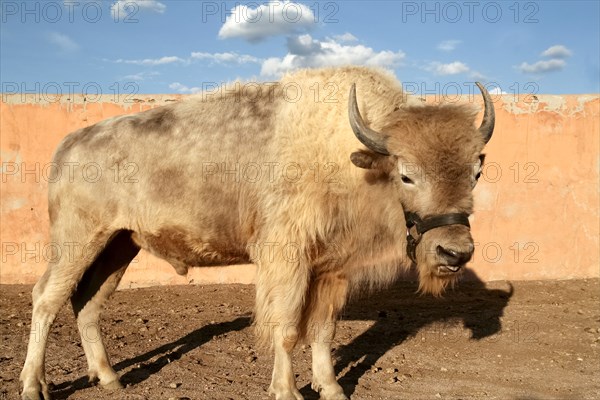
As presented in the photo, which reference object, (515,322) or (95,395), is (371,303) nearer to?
(515,322)

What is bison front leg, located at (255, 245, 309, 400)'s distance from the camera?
4.74 meters

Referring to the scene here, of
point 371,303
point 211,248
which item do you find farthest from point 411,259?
point 371,303

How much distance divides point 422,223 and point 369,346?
8.76 ft

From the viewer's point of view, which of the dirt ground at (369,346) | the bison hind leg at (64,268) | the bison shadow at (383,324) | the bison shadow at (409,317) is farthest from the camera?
the bison shadow at (409,317)

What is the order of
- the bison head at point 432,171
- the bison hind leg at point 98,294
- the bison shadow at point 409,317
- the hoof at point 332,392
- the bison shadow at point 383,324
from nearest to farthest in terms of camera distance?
1. the bison head at point 432,171
2. the hoof at point 332,392
3. the bison hind leg at point 98,294
4. the bison shadow at point 383,324
5. the bison shadow at point 409,317

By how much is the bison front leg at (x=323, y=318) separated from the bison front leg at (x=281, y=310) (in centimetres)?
30

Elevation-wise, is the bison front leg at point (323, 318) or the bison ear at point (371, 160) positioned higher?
the bison ear at point (371, 160)

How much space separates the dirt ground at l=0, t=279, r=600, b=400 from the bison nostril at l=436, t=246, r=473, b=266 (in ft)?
4.94

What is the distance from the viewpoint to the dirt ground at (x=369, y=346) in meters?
5.23

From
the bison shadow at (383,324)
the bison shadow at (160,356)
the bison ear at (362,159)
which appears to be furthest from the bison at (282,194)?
the bison shadow at (383,324)

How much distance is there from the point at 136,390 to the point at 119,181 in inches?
73.5

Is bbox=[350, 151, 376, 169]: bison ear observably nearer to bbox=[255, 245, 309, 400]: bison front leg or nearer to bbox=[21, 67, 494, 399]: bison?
bbox=[21, 67, 494, 399]: bison

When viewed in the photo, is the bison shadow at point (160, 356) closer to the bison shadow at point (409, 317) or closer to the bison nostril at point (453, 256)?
the bison shadow at point (409, 317)

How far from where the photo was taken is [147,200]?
16.9 ft
